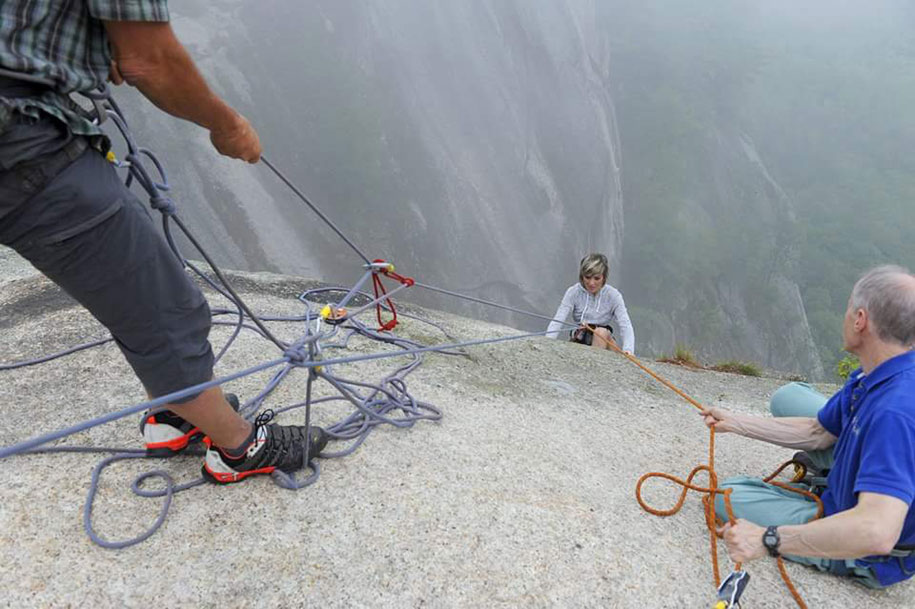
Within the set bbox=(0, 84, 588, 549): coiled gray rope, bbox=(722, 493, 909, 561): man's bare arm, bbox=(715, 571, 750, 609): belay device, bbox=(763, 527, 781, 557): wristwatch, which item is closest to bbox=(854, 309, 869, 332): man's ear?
bbox=(722, 493, 909, 561): man's bare arm

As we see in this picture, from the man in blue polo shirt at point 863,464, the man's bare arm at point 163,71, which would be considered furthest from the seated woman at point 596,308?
the man's bare arm at point 163,71

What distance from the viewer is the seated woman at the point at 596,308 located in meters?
4.88

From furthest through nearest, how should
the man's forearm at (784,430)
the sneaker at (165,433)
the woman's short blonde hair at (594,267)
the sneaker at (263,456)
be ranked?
the woman's short blonde hair at (594,267) < the man's forearm at (784,430) < the sneaker at (165,433) < the sneaker at (263,456)

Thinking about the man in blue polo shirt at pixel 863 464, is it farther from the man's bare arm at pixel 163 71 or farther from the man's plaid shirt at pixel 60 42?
the man's plaid shirt at pixel 60 42

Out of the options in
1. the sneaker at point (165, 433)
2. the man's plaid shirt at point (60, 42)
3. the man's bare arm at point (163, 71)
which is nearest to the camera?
the man's plaid shirt at point (60, 42)

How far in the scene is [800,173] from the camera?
176 feet

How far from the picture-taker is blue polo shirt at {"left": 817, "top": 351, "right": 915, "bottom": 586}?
5.29 ft

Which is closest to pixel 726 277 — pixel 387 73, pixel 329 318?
pixel 387 73

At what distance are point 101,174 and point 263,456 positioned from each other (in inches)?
44.2

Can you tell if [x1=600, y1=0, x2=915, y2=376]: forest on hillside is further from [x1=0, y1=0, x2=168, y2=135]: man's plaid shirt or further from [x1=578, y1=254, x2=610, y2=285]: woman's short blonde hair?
[x1=0, y1=0, x2=168, y2=135]: man's plaid shirt

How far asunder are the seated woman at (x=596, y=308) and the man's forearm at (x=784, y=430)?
97.1 inches

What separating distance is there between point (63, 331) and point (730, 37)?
71.3 metres

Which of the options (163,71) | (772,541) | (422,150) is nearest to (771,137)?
(422,150)

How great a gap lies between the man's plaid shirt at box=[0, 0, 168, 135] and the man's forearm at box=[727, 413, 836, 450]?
249 cm
